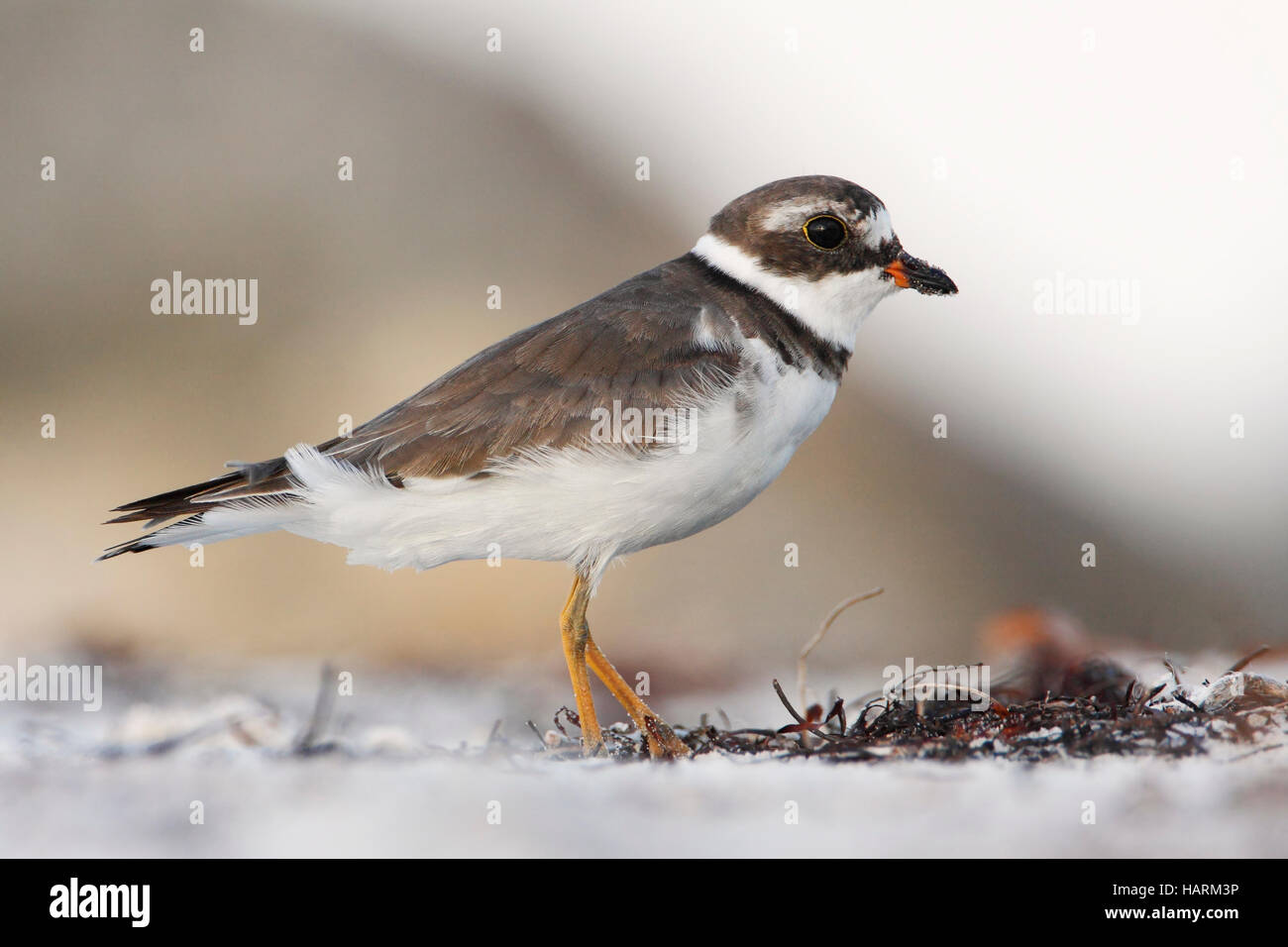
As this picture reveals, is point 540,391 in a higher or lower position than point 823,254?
lower

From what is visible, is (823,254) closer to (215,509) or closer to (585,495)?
(585,495)

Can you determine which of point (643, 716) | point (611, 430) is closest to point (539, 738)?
point (643, 716)

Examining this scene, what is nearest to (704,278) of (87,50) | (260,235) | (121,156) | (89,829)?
(89,829)

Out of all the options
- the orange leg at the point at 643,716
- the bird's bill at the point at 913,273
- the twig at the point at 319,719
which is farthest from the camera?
the bird's bill at the point at 913,273

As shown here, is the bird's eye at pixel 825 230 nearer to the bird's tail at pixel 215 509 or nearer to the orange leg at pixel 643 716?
the orange leg at pixel 643 716

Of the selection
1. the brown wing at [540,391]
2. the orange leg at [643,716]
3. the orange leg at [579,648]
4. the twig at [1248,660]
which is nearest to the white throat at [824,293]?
the brown wing at [540,391]

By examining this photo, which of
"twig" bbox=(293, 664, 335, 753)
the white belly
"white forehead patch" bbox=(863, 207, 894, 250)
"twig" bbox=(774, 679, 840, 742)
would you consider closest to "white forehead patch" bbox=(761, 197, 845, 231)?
"white forehead patch" bbox=(863, 207, 894, 250)

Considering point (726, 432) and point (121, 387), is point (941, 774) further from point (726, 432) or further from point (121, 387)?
point (121, 387)
